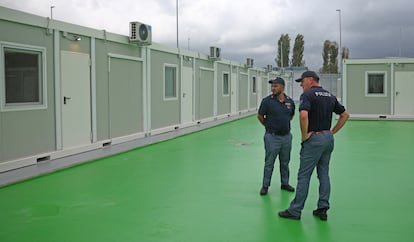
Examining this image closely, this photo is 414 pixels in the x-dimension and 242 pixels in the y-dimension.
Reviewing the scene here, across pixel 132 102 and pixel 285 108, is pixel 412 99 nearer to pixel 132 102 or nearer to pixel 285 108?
pixel 132 102

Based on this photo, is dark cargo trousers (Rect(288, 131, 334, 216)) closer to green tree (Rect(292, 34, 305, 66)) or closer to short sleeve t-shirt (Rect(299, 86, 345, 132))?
short sleeve t-shirt (Rect(299, 86, 345, 132))

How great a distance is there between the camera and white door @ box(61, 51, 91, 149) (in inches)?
314

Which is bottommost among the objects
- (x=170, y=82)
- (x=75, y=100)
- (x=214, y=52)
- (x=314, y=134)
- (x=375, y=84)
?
(x=314, y=134)

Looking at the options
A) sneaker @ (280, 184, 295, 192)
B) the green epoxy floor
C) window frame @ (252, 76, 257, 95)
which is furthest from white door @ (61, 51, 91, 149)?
window frame @ (252, 76, 257, 95)

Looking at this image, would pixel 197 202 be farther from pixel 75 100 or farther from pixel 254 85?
pixel 254 85

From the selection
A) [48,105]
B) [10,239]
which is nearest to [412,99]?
[48,105]

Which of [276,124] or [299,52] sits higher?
[299,52]

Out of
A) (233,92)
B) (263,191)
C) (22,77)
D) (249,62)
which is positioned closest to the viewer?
(263,191)

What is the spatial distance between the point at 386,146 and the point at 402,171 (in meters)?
3.02

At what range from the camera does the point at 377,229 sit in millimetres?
4105

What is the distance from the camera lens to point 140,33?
10.3 metres

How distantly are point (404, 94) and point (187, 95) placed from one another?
363 inches

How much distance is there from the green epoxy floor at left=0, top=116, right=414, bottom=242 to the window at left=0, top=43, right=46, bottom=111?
1.35 meters

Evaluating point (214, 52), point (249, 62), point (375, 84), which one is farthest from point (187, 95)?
point (375, 84)
